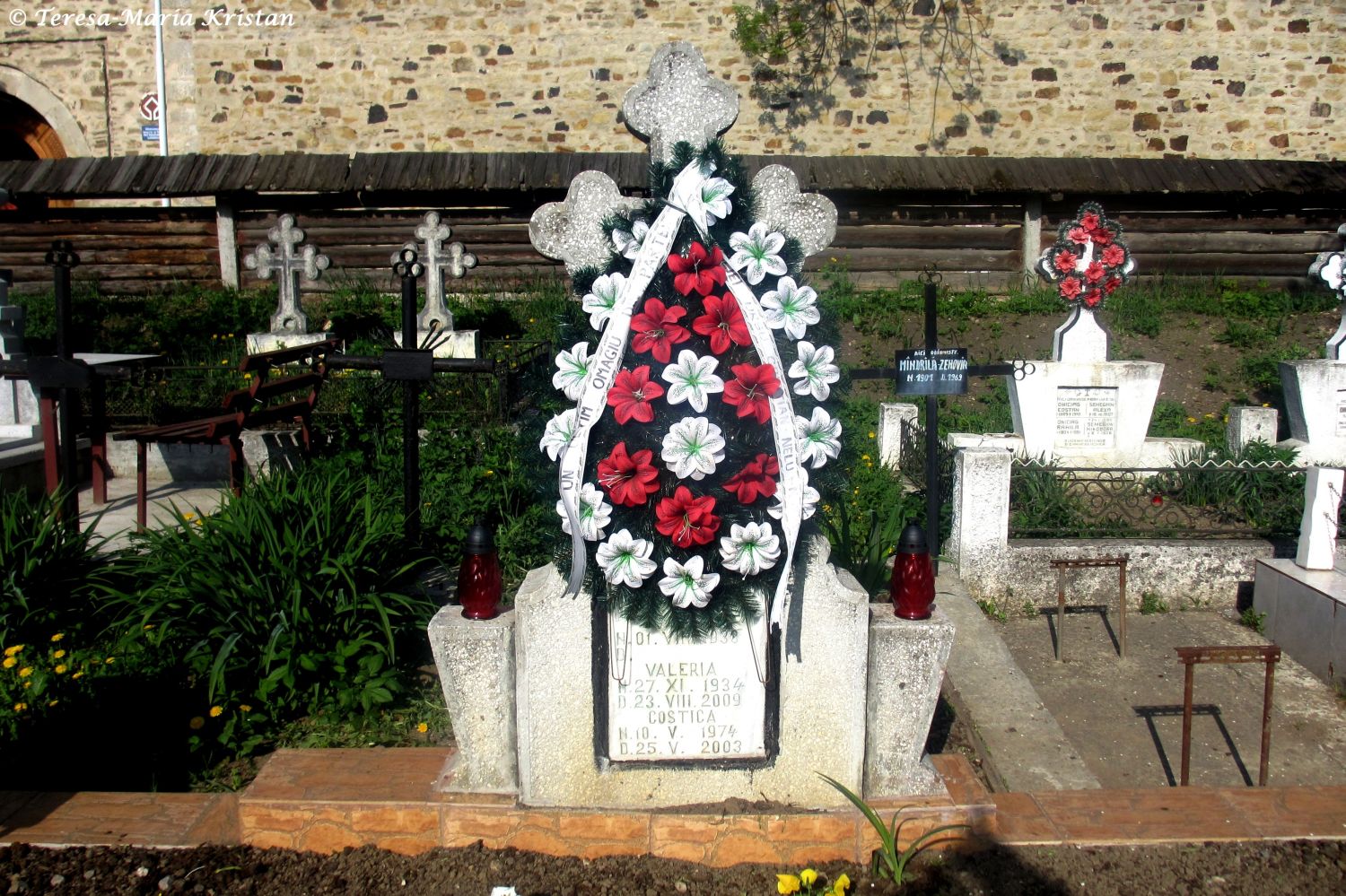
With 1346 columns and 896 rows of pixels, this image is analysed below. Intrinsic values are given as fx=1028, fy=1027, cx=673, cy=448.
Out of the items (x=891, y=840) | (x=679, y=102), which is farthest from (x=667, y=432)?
(x=891, y=840)

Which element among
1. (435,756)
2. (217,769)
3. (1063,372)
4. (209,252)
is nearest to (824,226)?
(435,756)

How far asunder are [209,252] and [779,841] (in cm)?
1321

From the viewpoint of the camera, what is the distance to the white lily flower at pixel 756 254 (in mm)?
3180

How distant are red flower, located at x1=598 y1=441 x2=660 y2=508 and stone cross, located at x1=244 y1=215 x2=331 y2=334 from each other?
27.7 ft

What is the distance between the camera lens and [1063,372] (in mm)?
8180

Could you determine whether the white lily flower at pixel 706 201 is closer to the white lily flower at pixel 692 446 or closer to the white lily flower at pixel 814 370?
the white lily flower at pixel 814 370

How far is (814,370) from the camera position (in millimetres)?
3250

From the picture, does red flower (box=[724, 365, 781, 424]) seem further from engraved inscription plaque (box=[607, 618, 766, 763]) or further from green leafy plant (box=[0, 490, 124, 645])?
green leafy plant (box=[0, 490, 124, 645])

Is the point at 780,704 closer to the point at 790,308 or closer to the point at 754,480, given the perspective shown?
the point at 754,480

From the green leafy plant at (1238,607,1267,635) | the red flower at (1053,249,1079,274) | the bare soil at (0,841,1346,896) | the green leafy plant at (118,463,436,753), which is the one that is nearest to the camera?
the bare soil at (0,841,1346,896)

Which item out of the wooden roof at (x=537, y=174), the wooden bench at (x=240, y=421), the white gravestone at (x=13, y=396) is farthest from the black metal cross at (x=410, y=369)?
the wooden roof at (x=537, y=174)

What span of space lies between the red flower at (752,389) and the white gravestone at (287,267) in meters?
8.40

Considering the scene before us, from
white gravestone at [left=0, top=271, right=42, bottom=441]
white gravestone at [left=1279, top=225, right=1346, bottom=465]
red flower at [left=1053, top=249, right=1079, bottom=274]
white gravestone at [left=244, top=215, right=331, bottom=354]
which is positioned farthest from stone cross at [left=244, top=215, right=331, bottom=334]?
white gravestone at [left=1279, top=225, right=1346, bottom=465]

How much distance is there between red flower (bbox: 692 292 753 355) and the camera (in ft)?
10.3
